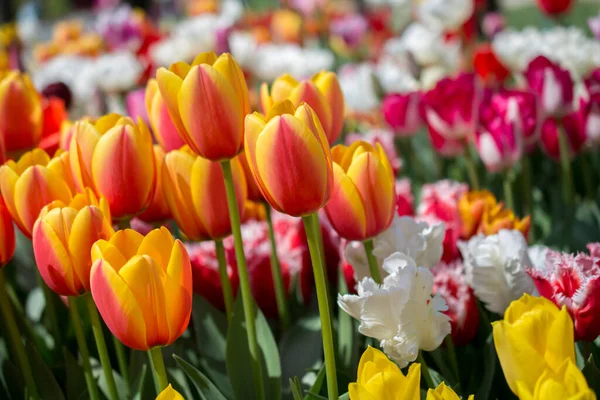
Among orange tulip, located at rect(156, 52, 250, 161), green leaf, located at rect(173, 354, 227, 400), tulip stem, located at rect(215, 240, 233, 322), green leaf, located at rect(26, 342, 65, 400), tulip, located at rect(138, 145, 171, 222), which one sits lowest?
green leaf, located at rect(26, 342, 65, 400)

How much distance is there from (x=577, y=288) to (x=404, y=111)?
108 cm

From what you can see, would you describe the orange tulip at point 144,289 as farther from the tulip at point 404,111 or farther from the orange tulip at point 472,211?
the tulip at point 404,111

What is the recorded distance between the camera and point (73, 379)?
1.00 meters

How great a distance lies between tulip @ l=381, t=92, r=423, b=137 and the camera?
1805 millimetres

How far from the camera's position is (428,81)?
2.29 m

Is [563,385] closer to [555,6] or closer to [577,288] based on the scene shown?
[577,288]

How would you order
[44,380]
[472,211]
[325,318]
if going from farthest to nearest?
[472,211], [44,380], [325,318]

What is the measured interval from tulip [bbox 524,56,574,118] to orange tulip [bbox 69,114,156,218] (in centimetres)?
83

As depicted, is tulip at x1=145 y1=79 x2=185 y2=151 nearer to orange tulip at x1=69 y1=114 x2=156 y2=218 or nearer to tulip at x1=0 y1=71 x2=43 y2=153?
orange tulip at x1=69 y1=114 x2=156 y2=218

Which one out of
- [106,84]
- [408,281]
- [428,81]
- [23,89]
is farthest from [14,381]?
[106,84]

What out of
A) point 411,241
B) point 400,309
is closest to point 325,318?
point 400,309

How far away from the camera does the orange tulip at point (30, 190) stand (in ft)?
2.88

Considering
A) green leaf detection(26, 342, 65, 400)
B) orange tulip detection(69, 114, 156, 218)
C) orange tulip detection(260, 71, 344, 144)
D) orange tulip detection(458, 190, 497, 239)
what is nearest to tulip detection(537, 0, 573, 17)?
orange tulip detection(458, 190, 497, 239)

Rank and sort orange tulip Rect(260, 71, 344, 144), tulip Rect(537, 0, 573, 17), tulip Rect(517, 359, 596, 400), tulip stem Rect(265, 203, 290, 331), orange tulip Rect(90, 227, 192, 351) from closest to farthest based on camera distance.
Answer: tulip Rect(517, 359, 596, 400) < orange tulip Rect(90, 227, 192, 351) < orange tulip Rect(260, 71, 344, 144) < tulip stem Rect(265, 203, 290, 331) < tulip Rect(537, 0, 573, 17)
